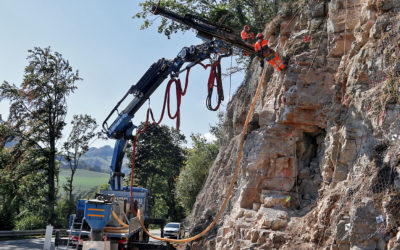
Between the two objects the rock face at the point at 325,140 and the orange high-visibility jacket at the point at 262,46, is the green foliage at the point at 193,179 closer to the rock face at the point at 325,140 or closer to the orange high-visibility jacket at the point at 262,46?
the rock face at the point at 325,140

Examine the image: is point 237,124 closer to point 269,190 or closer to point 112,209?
point 269,190

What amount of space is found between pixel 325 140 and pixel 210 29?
18.3 ft

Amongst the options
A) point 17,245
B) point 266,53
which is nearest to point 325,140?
point 266,53

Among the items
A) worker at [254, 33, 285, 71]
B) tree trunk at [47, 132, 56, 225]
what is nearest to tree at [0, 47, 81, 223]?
tree trunk at [47, 132, 56, 225]

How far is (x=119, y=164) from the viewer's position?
48.0ft

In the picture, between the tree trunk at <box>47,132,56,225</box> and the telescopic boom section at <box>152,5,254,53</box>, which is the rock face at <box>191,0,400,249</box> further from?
the tree trunk at <box>47,132,56,225</box>

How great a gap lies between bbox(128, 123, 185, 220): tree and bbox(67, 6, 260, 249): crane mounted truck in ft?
95.4

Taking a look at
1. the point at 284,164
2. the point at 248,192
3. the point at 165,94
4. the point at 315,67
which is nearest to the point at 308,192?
the point at 284,164

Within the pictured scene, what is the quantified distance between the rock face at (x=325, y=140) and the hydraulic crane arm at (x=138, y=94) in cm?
309

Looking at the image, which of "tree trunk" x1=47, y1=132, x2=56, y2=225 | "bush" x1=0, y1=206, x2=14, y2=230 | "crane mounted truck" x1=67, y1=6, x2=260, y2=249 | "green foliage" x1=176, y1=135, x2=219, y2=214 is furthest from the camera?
"green foliage" x1=176, y1=135, x2=219, y2=214

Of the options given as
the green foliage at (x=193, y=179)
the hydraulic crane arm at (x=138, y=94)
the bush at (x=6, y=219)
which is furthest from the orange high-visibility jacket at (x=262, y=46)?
the green foliage at (x=193, y=179)

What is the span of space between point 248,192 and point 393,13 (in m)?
6.10

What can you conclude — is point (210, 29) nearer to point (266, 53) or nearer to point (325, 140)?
point (266, 53)

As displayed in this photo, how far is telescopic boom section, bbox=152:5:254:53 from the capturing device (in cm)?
1209
